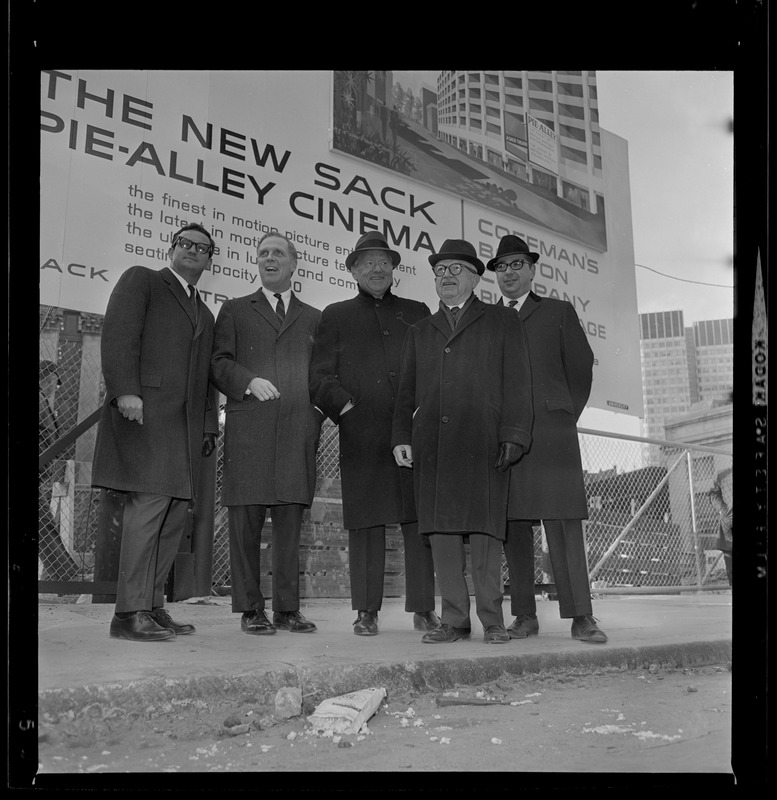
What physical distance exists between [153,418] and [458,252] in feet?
5.10

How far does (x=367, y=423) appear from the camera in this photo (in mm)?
3941

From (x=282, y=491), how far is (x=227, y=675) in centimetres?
99

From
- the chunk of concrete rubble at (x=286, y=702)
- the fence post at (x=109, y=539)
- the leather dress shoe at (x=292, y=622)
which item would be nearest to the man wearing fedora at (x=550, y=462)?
the leather dress shoe at (x=292, y=622)

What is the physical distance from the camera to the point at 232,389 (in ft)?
12.4

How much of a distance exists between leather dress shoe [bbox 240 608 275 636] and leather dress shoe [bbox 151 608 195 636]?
23 centimetres

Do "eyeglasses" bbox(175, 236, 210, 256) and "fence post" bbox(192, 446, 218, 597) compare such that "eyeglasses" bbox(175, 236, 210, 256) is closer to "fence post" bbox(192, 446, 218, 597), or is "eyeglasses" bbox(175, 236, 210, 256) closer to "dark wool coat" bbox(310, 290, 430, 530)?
"dark wool coat" bbox(310, 290, 430, 530)

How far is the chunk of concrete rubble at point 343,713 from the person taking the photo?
286 cm

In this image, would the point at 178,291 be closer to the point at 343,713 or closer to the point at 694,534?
the point at 343,713

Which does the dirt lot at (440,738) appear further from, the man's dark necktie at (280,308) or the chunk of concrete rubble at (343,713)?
the man's dark necktie at (280,308)

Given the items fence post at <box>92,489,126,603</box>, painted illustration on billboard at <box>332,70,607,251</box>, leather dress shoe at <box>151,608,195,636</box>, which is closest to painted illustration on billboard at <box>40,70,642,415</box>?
painted illustration on billboard at <box>332,70,607,251</box>

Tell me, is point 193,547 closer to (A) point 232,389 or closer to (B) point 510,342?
(A) point 232,389

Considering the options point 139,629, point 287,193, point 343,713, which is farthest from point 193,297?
point 343,713
